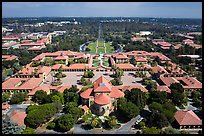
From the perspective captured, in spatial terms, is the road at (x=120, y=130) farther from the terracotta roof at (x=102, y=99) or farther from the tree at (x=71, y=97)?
the tree at (x=71, y=97)

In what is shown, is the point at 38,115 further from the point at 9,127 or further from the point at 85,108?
the point at 85,108

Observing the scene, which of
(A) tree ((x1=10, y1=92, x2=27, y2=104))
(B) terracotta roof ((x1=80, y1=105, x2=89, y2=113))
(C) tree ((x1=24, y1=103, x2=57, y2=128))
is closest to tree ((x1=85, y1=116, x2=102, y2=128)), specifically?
Result: (B) terracotta roof ((x1=80, y1=105, x2=89, y2=113))

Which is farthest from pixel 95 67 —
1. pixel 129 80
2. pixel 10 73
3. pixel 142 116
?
pixel 142 116

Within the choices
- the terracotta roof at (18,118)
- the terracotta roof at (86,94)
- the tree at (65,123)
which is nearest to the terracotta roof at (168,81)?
the terracotta roof at (86,94)

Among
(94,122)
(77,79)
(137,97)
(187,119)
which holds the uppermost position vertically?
(77,79)

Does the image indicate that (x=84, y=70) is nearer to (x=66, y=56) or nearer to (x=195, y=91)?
(x=66, y=56)

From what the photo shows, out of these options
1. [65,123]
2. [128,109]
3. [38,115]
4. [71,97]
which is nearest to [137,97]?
[128,109]
